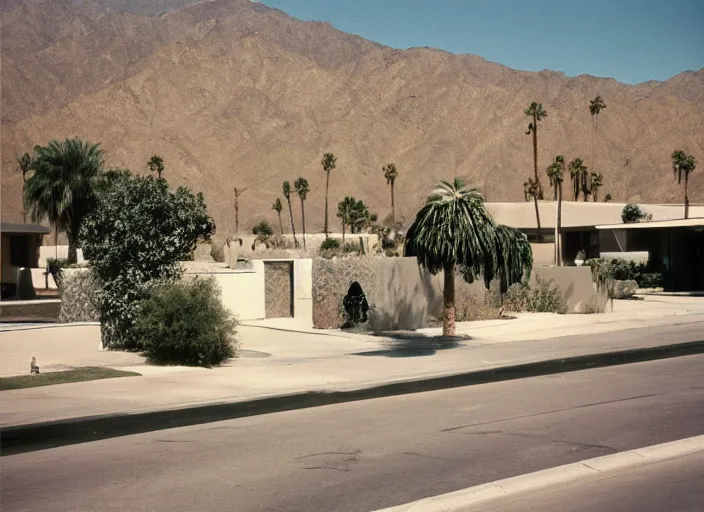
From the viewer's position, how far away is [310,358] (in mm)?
20672

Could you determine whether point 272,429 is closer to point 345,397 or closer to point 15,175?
point 345,397

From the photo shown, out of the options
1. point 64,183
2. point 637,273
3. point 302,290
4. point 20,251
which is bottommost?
point 302,290

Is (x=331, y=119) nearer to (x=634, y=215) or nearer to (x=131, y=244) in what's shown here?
(x=634, y=215)

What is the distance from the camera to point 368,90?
16725cm

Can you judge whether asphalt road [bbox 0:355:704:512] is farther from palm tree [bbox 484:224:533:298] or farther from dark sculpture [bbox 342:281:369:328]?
dark sculpture [bbox 342:281:369:328]

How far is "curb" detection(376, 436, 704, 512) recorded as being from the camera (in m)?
8.09

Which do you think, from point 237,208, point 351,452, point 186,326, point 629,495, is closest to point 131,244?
point 186,326

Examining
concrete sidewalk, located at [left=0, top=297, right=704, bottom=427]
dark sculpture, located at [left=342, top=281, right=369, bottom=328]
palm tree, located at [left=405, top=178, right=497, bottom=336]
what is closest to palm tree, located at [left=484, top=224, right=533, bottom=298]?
palm tree, located at [left=405, top=178, right=497, bottom=336]

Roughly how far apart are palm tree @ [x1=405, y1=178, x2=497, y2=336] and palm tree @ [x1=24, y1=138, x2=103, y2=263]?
23.0m

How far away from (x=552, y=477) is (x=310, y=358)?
476 inches

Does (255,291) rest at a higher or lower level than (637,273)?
lower

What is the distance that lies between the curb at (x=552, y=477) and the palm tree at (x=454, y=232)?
11395 mm

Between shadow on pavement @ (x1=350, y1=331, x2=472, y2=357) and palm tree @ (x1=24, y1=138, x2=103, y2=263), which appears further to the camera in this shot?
palm tree @ (x1=24, y1=138, x2=103, y2=263)

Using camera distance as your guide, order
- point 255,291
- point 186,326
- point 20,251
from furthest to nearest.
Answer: point 20,251
point 255,291
point 186,326
